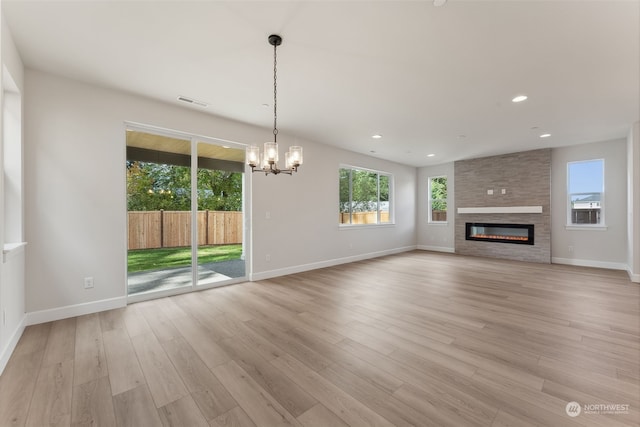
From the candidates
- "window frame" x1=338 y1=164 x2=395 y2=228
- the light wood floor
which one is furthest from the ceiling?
the light wood floor

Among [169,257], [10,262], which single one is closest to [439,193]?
[169,257]

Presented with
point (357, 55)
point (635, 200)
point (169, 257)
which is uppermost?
point (357, 55)

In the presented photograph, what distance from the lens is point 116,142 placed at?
3.45 m

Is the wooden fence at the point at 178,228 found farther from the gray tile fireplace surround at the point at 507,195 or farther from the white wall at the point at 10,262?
the gray tile fireplace surround at the point at 507,195

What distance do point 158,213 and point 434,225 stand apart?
7.87 metres

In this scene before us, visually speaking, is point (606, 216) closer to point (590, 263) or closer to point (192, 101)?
point (590, 263)

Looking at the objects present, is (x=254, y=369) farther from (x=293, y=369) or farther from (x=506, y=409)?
(x=506, y=409)

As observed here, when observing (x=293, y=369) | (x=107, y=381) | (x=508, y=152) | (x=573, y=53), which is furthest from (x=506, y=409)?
(x=508, y=152)

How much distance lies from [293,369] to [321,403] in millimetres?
435

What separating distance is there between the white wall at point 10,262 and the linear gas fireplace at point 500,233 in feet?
29.8

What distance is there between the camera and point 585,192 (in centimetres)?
610

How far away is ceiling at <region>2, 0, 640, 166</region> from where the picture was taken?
6.83ft

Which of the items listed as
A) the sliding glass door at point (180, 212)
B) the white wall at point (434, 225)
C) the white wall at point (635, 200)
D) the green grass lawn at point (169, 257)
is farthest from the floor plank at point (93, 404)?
the white wall at point (434, 225)

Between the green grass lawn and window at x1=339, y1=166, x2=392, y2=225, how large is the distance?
3.12 meters
